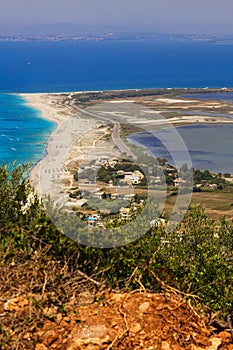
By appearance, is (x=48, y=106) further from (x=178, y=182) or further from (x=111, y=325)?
(x=111, y=325)

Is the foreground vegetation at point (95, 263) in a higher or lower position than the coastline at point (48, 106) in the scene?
lower

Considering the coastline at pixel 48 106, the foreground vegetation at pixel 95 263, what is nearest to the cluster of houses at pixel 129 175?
the foreground vegetation at pixel 95 263

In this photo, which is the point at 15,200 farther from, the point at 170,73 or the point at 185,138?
the point at 170,73

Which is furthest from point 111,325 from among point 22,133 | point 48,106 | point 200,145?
point 48,106

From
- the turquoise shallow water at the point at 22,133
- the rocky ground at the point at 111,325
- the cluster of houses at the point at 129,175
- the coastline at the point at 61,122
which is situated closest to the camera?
the rocky ground at the point at 111,325

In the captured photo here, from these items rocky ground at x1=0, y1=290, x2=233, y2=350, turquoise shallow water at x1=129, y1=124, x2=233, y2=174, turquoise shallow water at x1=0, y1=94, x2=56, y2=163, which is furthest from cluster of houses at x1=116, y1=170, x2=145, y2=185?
rocky ground at x1=0, y1=290, x2=233, y2=350

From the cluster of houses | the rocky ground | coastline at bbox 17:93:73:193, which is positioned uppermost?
coastline at bbox 17:93:73:193

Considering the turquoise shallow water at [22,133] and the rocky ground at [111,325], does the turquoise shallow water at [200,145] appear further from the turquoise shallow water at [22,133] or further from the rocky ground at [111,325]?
the rocky ground at [111,325]

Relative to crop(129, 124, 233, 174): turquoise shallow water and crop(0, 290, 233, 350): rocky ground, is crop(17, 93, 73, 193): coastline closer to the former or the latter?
crop(129, 124, 233, 174): turquoise shallow water

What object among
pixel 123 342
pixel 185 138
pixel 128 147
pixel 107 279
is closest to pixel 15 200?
pixel 107 279
